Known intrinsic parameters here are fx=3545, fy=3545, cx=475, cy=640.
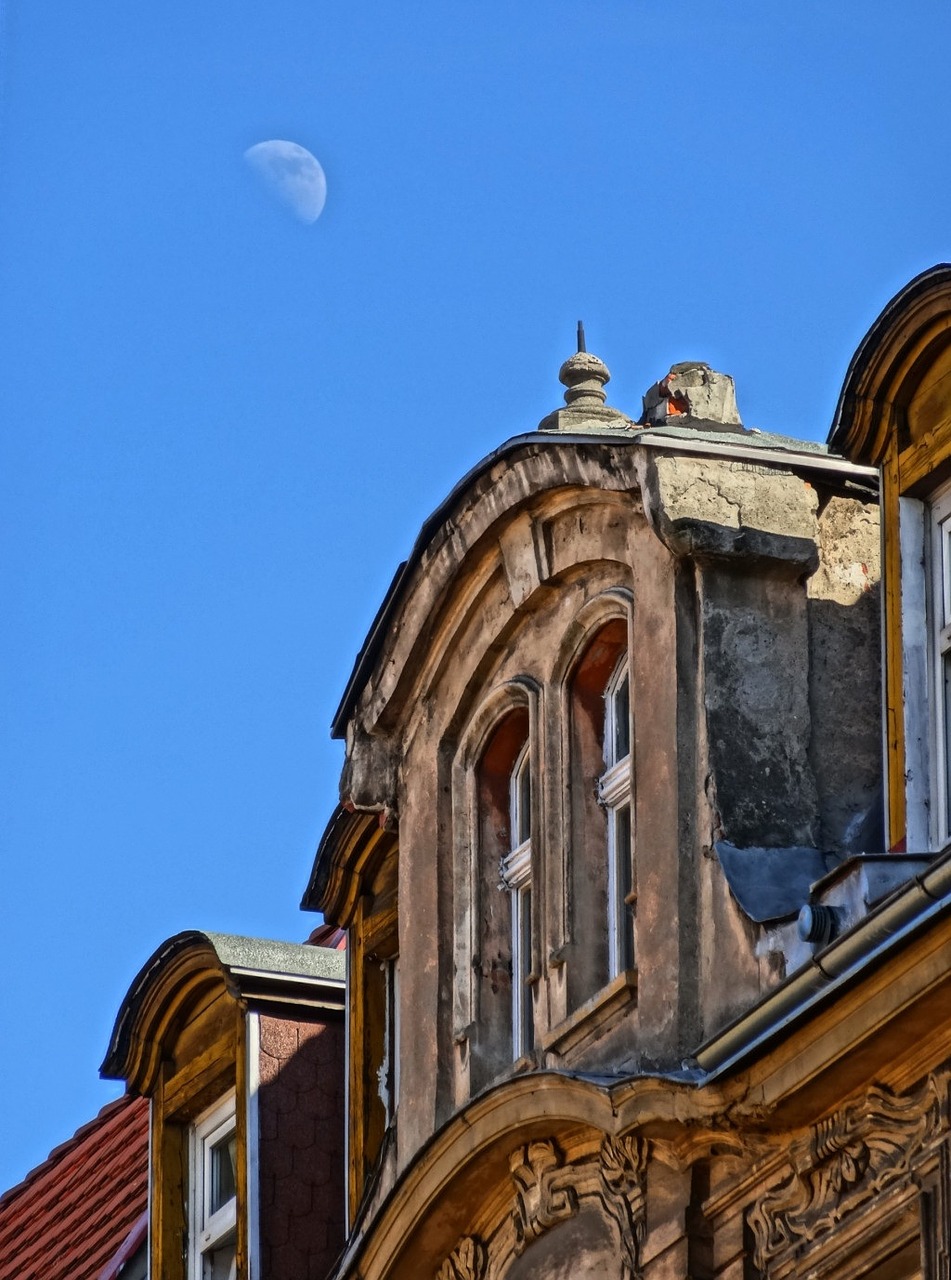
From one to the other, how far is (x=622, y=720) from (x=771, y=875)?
147cm

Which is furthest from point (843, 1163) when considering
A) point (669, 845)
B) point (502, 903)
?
point (502, 903)

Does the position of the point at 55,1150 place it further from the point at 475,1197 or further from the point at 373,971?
the point at 475,1197

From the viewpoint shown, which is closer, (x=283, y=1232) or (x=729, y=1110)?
(x=729, y=1110)

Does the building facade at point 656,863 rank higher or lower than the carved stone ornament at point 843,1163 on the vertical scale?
higher

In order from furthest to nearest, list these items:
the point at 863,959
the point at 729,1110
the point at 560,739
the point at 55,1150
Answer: the point at 55,1150
the point at 560,739
the point at 729,1110
the point at 863,959

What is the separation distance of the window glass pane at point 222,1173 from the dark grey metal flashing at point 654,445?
3.35 meters

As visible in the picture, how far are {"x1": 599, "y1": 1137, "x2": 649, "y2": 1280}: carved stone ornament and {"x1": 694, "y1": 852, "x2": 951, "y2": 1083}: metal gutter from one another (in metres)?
0.46

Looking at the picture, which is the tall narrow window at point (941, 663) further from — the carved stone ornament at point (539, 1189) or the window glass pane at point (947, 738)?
the carved stone ornament at point (539, 1189)

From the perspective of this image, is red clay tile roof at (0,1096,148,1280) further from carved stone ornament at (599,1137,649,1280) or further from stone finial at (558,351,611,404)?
carved stone ornament at (599,1137,649,1280)

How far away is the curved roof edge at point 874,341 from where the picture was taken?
12523 mm

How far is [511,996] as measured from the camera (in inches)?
577

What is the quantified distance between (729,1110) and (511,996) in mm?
2745

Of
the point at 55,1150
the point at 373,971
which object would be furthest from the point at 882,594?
the point at 55,1150

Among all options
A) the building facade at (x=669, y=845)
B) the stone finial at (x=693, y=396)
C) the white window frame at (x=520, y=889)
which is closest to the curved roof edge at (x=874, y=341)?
the building facade at (x=669, y=845)
